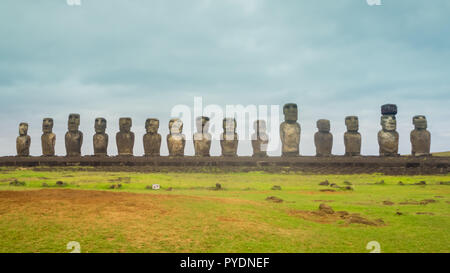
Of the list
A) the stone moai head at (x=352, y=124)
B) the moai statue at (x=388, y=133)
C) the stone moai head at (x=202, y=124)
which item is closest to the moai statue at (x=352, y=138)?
the stone moai head at (x=352, y=124)

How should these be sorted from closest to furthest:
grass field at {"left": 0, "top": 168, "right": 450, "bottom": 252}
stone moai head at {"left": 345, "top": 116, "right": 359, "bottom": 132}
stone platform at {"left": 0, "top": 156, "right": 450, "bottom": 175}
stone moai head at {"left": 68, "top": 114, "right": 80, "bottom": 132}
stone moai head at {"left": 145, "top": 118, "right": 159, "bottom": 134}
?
grass field at {"left": 0, "top": 168, "right": 450, "bottom": 252} < stone platform at {"left": 0, "top": 156, "right": 450, "bottom": 175} < stone moai head at {"left": 345, "top": 116, "right": 359, "bottom": 132} < stone moai head at {"left": 145, "top": 118, "right": 159, "bottom": 134} < stone moai head at {"left": 68, "top": 114, "right": 80, "bottom": 132}

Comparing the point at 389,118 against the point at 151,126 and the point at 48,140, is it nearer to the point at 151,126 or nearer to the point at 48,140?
the point at 151,126

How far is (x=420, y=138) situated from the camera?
26250 mm

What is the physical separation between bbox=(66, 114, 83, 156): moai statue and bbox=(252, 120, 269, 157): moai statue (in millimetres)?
13148

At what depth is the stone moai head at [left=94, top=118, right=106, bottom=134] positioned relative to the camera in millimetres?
27391

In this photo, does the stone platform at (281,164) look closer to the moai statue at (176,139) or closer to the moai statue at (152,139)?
the moai statue at (176,139)

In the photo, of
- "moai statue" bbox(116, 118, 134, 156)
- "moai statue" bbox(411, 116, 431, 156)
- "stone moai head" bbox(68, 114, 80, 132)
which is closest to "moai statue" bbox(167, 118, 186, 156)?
"moai statue" bbox(116, 118, 134, 156)

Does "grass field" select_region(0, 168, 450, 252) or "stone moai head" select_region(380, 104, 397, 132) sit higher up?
"stone moai head" select_region(380, 104, 397, 132)

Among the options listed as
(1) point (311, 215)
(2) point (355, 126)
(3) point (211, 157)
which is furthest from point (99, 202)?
(2) point (355, 126)

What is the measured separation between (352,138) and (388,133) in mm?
2639

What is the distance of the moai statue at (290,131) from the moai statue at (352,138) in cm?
372

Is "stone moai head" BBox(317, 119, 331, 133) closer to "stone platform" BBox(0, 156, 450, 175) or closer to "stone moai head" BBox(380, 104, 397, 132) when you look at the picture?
"stone platform" BBox(0, 156, 450, 175)

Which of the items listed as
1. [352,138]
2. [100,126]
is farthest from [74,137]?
[352,138]
